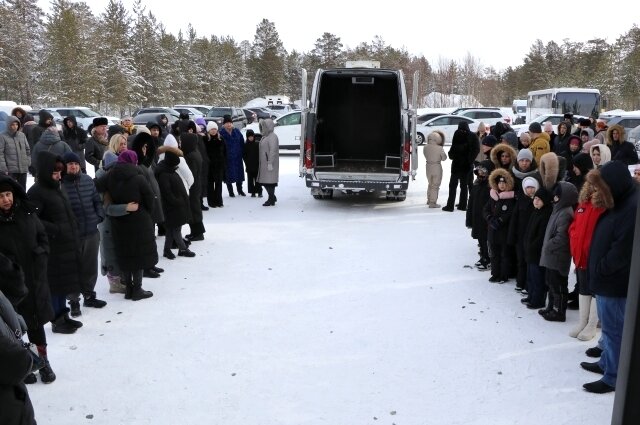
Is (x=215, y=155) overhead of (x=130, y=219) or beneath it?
overhead

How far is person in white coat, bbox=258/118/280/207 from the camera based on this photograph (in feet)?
39.5

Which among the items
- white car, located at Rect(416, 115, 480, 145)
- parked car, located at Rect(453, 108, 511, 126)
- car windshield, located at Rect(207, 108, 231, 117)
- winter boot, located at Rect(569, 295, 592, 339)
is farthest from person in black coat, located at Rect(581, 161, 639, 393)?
car windshield, located at Rect(207, 108, 231, 117)

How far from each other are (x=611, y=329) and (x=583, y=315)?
3.26 feet

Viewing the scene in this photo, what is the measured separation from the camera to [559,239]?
214 inches

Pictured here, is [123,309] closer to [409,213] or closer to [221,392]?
[221,392]

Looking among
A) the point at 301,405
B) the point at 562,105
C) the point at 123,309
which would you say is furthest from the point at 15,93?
the point at 301,405

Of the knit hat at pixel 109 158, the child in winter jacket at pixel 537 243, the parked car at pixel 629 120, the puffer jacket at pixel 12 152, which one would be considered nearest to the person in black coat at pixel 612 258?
the child in winter jacket at pixel 537 243

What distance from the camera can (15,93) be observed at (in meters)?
44.8

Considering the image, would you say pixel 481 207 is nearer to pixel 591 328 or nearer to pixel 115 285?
pixel 591 328

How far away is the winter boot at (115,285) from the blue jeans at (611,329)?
5.00 metres

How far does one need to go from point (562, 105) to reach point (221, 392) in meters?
28.0

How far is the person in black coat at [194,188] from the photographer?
8883 mm

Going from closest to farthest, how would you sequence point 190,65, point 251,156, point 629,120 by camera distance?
1. point 251,156
2. point 629,120
3. point 190,65

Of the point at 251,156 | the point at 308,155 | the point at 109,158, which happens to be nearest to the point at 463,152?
the point at 308,155
